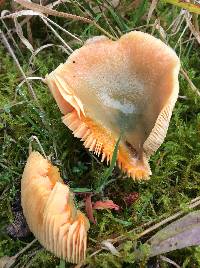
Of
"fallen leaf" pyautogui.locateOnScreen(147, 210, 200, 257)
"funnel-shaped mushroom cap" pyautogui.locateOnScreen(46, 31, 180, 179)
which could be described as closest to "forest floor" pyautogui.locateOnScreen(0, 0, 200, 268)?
"fallen leaf" pyautogui.locateOnScreen(147, 210, 200, 257)

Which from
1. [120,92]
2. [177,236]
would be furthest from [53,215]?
[120,92]

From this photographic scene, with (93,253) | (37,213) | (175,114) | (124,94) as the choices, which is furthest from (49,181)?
(175,114)

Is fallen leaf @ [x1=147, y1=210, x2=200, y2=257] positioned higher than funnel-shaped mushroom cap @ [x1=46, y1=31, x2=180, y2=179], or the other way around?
funnel-shaped mushroom cap @ [x1=46, y1=31, x2=180, y2=179]

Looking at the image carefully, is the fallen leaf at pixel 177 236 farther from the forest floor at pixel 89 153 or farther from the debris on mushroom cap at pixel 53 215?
the debris on mushroom cap at pixel 53 215

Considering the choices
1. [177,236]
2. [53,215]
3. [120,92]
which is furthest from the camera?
[120,92]

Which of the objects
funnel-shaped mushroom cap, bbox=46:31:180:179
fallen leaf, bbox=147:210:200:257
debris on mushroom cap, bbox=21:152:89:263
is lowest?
fallen leaf, bbox=147:210:200:257

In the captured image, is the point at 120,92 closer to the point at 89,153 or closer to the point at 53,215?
the point at 89,153

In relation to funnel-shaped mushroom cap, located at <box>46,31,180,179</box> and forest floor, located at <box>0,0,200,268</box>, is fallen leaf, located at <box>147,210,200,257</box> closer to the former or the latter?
forest floor, located at <box>0,0,200,268</box>
